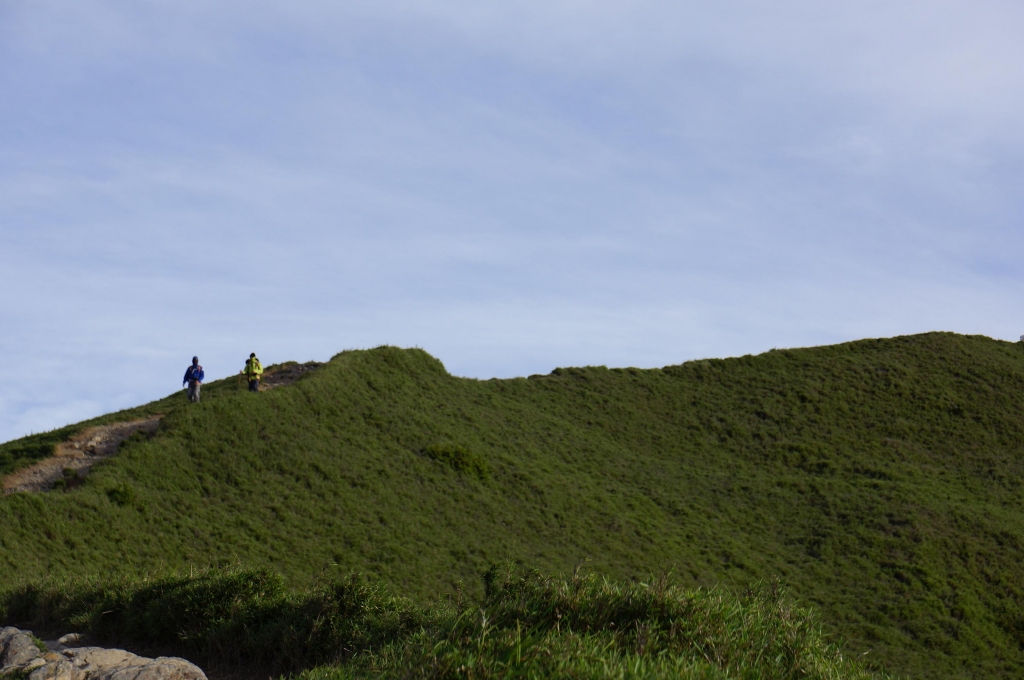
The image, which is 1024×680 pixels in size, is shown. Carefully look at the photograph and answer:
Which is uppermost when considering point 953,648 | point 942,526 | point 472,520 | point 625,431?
point 625,431

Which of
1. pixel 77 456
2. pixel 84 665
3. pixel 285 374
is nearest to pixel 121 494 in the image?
pixel 77 456

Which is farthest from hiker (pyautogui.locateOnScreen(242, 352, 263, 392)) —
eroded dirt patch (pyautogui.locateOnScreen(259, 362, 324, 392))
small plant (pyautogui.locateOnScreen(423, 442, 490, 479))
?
small plant (pyautogui.locateOnScreen(423, 442, 490, 479))

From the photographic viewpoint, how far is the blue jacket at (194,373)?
35.0m

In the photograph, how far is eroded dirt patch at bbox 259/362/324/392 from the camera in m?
40.1

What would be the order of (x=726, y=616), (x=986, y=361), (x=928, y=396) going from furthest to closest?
(x=986, y=361) → (x=928, y=396) → (x=726, y=616)

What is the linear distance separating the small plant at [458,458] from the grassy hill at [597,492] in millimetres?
101

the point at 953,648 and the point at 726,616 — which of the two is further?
the point at 953,648

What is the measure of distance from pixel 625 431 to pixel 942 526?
16.7 meters

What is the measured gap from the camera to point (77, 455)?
2973cm

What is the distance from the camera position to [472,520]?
32062 mm

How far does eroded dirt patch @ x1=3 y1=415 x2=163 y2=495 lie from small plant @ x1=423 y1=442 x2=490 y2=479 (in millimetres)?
11677

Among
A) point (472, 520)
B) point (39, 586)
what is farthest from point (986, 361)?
point (39, 586)

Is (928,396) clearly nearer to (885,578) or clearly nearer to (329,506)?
(885,578)

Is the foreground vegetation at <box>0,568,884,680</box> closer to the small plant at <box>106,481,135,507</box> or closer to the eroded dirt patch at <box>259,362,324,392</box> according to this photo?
the small plant at <box>106,481,135,507</box>
